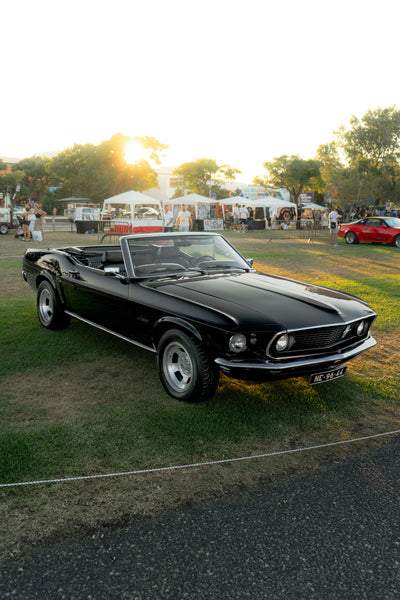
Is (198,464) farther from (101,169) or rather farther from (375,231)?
(101,169)

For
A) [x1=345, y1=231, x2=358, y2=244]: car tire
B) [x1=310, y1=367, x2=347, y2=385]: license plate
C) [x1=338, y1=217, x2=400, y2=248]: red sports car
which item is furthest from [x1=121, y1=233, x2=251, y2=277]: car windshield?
[x1=345, y1=231, x2=358, y2=244]: car tire

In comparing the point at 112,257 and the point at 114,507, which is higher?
the point at 112,257

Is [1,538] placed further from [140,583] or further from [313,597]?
[313,597]

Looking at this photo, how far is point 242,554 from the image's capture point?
2.26m

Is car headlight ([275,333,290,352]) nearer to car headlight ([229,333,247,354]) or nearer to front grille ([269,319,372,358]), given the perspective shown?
front grille ([269,319,372,358])

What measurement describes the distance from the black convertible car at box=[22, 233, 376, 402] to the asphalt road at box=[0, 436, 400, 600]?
3.52 ft

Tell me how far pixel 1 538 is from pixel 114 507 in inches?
23.2

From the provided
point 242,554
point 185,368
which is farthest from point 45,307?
point 242,554

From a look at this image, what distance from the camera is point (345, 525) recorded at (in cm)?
251

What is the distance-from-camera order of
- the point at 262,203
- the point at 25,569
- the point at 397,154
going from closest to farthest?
the point at 25,569, the point at 262,203, the point at 397,154

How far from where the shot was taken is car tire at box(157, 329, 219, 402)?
3.69 m

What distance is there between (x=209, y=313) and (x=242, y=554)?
181cm

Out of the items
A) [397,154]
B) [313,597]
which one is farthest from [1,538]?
[397,154]

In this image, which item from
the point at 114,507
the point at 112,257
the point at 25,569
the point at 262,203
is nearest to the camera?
the point at 25,569
